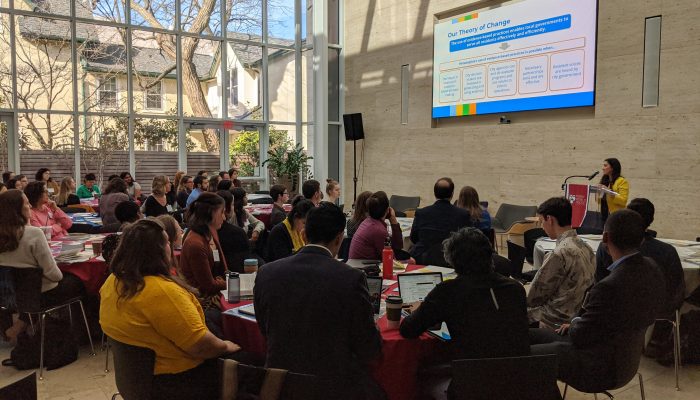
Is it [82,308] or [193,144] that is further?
[193,144]

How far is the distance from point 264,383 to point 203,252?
1.69 metres

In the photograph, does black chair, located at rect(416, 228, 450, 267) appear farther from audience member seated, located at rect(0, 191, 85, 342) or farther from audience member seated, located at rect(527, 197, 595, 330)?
audience member seated, located at rect(0, 191, 85, 342)

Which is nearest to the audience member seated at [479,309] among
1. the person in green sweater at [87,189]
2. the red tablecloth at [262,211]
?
the red tablecloth at [262,211]

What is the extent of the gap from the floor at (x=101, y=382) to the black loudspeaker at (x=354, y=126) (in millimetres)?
9123

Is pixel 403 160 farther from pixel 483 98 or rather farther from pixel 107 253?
pixel 107 253

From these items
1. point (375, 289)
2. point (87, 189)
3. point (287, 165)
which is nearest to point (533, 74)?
point (287, 165)

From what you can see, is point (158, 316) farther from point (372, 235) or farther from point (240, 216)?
Answer: point (240, 216)

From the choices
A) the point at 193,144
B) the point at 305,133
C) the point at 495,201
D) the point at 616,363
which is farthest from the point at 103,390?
the point at 305,133

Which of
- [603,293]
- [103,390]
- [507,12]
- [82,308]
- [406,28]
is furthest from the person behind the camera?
[406,28]

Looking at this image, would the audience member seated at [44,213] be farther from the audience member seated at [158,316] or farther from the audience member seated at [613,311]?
the audience member seated at [613,311]

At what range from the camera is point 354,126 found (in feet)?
41.8

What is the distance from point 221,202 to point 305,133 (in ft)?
35.5

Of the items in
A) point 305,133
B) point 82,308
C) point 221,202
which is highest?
point 305,133

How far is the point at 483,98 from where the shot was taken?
9.75m
